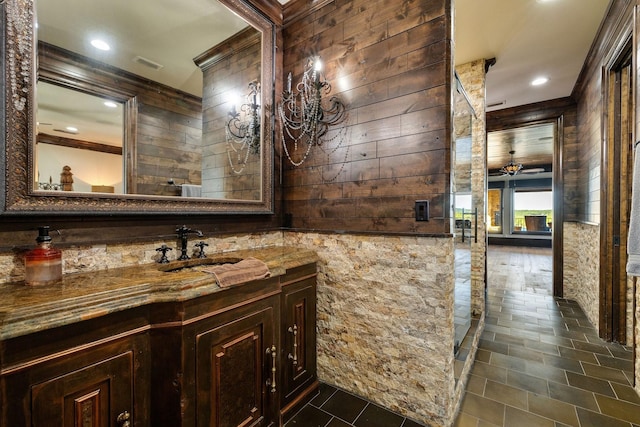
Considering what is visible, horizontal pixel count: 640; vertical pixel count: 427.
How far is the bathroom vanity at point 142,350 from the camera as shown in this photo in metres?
0.88

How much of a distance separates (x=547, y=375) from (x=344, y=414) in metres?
1.72

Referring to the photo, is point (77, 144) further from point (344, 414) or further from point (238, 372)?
point (344, 414)

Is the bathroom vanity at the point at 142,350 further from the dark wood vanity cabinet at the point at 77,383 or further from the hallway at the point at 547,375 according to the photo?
the hallway at the point at 547,375

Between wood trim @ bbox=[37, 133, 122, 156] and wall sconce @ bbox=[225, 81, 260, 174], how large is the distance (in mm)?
719

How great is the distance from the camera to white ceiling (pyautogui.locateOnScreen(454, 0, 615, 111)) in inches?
95.6

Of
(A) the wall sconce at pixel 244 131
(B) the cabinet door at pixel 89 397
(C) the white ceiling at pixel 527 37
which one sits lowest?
(B) the cabinet door at pixel 89 397

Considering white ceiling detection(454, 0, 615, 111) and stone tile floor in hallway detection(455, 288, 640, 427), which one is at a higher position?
white ceiling detection(454, 0, 615, 111)

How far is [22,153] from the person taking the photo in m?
A: 1.17

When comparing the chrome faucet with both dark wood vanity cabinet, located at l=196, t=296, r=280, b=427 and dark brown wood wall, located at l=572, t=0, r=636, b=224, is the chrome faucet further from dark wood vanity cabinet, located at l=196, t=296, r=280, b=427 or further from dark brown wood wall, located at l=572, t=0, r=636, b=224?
dark brown wood wall, located at l=572, t=0, r=636, b=224

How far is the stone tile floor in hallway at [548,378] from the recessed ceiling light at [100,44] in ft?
9.73

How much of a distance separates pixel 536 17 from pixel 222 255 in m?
3.44

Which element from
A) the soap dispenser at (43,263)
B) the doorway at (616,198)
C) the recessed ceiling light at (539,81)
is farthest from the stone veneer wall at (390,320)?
the recessed ceiling light at (539,81)

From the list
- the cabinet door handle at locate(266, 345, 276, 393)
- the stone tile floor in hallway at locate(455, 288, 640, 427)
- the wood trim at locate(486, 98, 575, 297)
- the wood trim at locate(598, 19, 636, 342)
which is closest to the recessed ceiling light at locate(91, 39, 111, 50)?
the cabinet door handle at locate(266, 345, 276, 393)

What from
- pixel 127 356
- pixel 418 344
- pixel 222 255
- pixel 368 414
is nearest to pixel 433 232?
pixel 418 344
